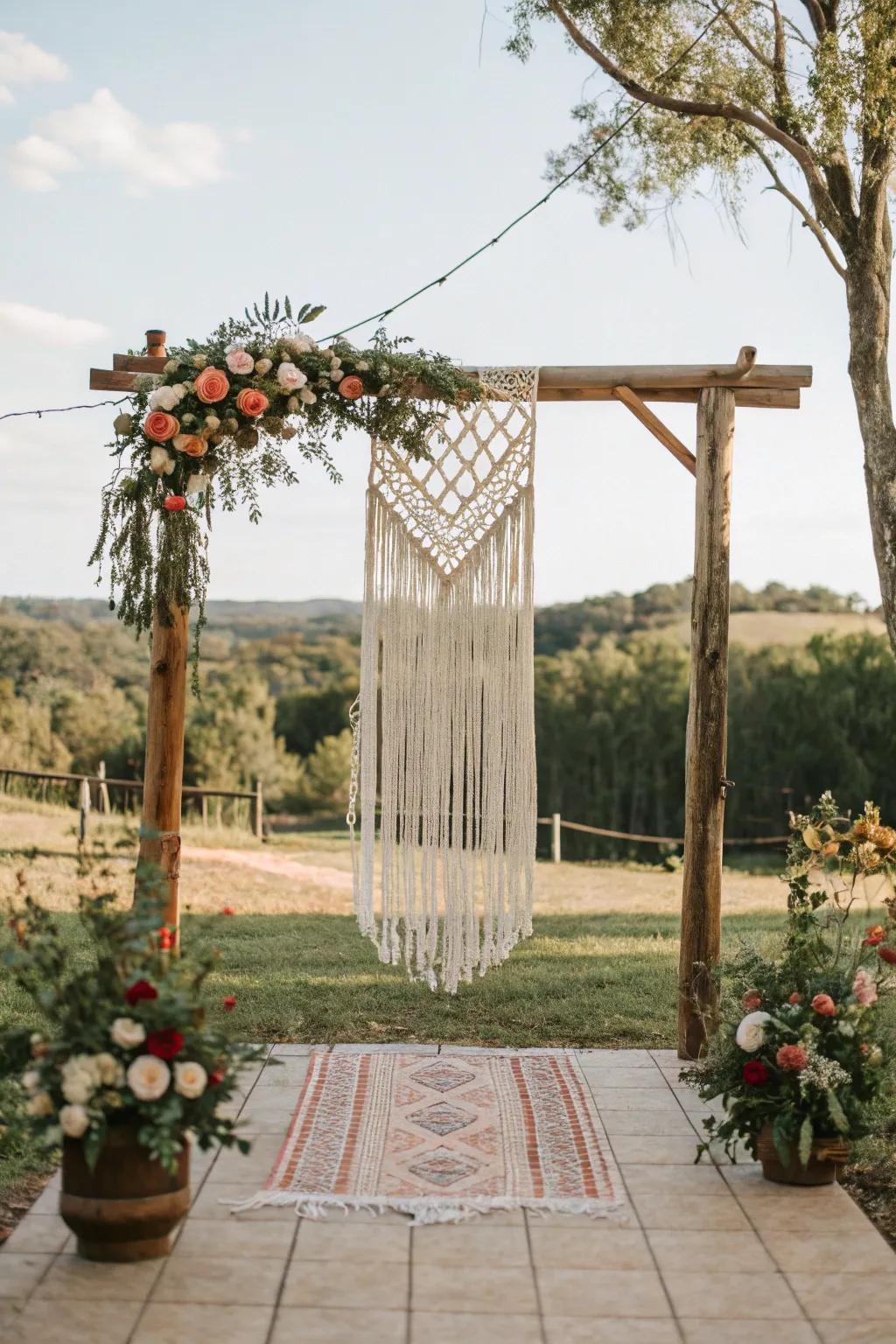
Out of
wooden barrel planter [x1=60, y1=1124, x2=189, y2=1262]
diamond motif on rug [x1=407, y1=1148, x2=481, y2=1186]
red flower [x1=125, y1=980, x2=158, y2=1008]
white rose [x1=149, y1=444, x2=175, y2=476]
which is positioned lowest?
diamond motif on rug [x1=407, y1=1148, x2=481, y2=1186]

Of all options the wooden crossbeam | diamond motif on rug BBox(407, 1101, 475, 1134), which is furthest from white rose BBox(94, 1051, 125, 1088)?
the wooden crossbeam

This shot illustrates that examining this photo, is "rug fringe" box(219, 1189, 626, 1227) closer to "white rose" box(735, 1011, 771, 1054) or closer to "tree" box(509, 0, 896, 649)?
"white rose" box(735, 1011, 771, 1054)

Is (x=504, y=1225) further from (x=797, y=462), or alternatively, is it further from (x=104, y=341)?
(x=797, y=462)

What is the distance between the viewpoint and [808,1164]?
3.22 m

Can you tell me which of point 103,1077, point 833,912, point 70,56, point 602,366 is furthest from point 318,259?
point 103,1077

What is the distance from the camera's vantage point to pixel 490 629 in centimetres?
412

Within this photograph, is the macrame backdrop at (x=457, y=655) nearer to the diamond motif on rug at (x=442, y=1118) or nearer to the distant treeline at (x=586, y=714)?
the diamond motif on rug at (x=442, y=1118)

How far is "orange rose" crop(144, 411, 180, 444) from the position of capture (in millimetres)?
3768

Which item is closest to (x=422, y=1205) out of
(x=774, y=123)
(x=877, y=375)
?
(x=877, y=375)

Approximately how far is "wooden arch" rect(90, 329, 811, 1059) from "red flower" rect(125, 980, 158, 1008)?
151cm

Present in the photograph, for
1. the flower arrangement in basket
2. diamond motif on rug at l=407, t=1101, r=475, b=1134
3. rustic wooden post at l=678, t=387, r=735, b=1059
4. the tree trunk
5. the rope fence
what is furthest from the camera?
the rope fence

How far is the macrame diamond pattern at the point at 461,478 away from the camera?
410 centimetres

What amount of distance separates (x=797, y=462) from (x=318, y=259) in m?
8.00

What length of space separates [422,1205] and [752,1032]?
919 mm
